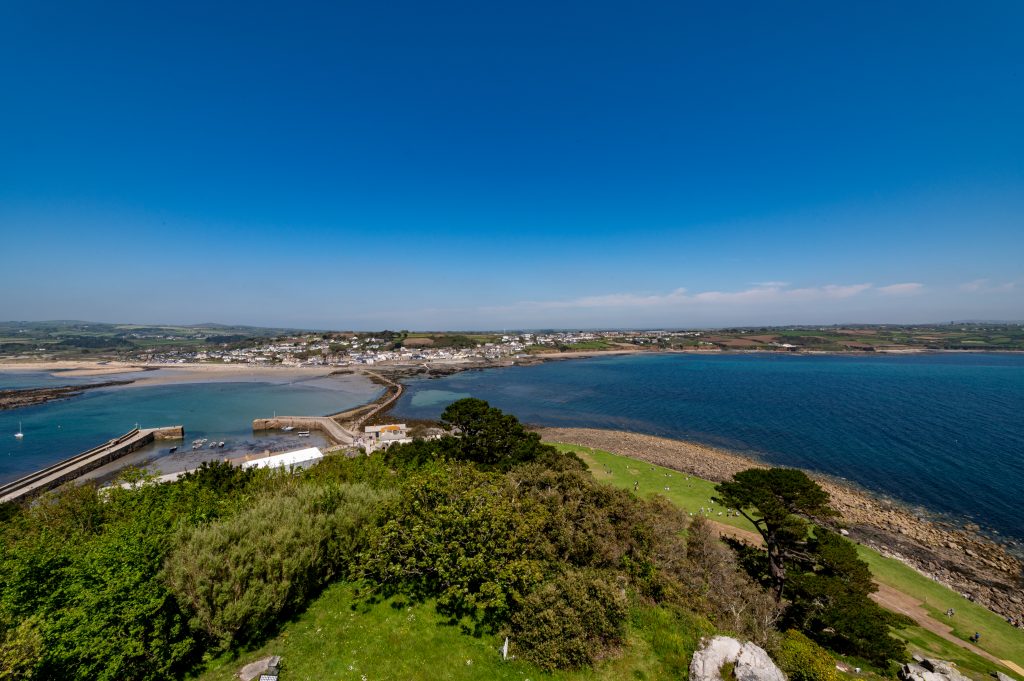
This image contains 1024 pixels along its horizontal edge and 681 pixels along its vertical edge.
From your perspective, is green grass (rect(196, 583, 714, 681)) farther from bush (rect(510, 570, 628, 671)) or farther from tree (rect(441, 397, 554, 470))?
tree (rect(441, 397, 554, 470))

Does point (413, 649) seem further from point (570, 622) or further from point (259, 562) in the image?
point (259, 562)

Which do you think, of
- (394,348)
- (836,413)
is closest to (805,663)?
(836,413)

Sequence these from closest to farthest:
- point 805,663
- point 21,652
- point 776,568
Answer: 1. point 21,652
2. point 805,663
3. point 776,568

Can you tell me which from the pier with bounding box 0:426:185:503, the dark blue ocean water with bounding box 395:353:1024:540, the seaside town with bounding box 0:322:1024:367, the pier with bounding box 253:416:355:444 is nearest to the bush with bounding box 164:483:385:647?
the pier with bounding box 0:426:185:503

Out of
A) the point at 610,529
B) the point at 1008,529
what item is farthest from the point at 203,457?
the point at 1008,529

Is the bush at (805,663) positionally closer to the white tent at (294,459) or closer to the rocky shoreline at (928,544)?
the rocky shoreline at (928,544)
